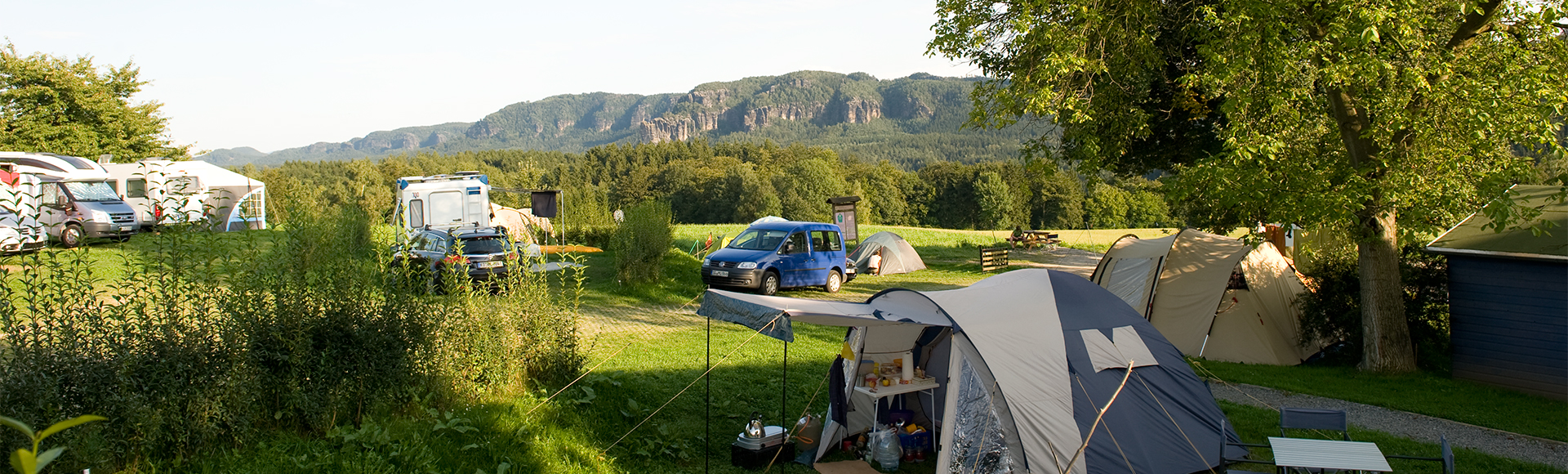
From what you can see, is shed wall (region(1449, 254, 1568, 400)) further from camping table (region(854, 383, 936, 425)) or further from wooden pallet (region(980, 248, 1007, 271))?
wooden pallet (region(980, 248, 1007, 271))

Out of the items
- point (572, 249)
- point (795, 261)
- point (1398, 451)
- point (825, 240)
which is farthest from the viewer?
point (572, 249)

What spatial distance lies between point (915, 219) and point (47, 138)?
68686 millimetres

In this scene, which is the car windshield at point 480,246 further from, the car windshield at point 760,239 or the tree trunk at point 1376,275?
the tree trunk at point 1376,275

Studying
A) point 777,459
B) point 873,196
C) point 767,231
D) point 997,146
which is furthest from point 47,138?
point 997,146

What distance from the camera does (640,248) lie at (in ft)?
54.2

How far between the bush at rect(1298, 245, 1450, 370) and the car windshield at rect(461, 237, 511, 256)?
42.3ft

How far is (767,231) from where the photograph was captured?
17.7m

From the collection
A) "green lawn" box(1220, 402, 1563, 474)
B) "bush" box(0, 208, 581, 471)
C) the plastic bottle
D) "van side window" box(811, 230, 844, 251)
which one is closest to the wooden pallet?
"van side window" box(811, 230, 844, 251)

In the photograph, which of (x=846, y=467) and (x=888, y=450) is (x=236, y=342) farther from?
(x=888, y=450)

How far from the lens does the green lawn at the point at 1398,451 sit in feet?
23.0

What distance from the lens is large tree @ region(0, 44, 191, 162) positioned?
94.0ft

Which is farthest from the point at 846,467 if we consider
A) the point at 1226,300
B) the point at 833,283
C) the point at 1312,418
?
the point at 833,283

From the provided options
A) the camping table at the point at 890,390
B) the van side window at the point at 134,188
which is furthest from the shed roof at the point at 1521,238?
the van side window at the point at 134,188

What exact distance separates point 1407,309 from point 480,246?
14.4m
